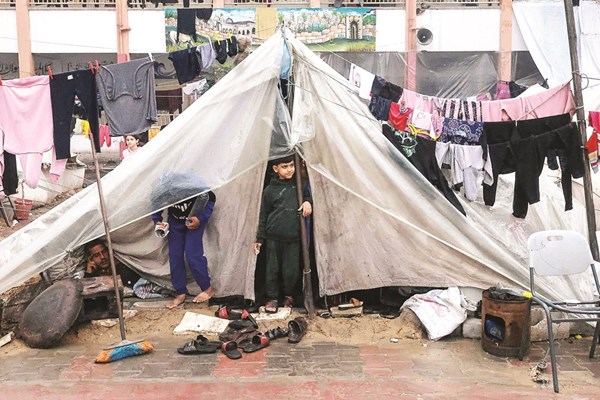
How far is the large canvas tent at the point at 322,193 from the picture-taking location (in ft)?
17.4

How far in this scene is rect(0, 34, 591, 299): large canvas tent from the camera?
5.31m

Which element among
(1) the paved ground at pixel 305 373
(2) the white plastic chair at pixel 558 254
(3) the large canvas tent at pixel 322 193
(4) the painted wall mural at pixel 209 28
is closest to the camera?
(1) the paved ground at pixel 305 373

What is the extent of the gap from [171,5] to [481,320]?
15.6m

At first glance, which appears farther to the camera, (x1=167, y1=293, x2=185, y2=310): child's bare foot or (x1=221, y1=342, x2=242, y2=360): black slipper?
(x1=167, y1=293, x2=185, y2=310): child's bare foot

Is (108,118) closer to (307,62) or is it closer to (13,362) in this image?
(307,62)

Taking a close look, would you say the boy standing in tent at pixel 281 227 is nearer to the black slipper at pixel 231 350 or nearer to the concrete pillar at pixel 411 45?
the black slipper at pixel 231 350

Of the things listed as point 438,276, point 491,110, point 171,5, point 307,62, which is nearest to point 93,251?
point 307,62

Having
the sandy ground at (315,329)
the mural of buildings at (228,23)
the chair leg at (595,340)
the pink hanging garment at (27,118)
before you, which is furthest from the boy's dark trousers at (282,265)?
the mural of buildings at (228,23)

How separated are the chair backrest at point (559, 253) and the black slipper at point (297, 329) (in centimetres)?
207

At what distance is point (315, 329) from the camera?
5.34 m

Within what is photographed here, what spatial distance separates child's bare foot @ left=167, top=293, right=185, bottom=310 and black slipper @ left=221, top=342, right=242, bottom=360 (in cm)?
114

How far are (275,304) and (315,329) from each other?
54cm

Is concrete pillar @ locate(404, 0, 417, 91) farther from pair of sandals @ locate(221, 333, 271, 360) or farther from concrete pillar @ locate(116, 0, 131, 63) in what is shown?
pair of sandals @ locate(221, 333, 271, 360)

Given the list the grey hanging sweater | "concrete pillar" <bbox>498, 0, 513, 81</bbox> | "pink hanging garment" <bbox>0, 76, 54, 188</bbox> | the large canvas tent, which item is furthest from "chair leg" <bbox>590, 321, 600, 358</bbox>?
"concrete pillar" <bbox>498, 0, 513, 81</bbox>
